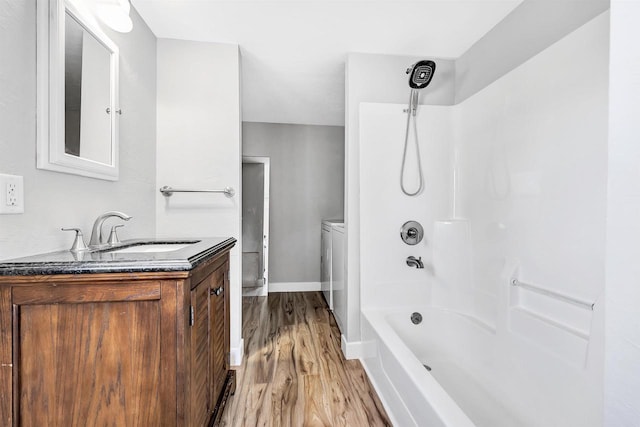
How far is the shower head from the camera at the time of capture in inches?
73.3

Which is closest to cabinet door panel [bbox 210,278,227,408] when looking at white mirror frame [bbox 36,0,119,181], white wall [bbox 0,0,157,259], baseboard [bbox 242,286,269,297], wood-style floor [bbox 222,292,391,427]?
wood-style floor [bbox 222,292,391,427]

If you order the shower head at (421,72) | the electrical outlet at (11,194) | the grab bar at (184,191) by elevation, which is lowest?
the electrical outlet at (11,194)

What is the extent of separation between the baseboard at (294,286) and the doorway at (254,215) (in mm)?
107

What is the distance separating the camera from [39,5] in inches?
41.9

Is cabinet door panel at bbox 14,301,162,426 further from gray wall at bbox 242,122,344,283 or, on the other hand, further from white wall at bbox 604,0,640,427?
gray wall at bbox 242,122,344,283

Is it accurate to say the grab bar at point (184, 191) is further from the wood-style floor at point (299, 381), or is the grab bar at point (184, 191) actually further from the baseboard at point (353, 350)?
the baseboard at point (353, 350)

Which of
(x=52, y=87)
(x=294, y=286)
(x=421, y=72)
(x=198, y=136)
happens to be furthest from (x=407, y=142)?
(x=294, y=286)

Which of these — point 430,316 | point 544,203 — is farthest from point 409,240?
point 544,203

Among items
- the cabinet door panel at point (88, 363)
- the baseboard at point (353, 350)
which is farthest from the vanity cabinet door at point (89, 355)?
the baseboard at point (353, 350)

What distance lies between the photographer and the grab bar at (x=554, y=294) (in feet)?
4.11

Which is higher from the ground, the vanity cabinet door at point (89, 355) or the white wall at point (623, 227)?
the white wall at point (623, 227)

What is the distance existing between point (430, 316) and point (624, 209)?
1.85 metres

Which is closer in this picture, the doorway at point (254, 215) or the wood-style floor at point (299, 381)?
the wood-style floor at point (299, 381)

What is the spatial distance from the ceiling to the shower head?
263 mm
